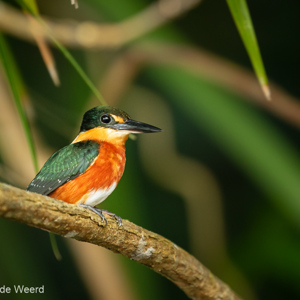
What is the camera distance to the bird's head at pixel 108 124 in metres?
1.86

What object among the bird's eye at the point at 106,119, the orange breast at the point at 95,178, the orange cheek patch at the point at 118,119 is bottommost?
the orange breast at the point at 95,178

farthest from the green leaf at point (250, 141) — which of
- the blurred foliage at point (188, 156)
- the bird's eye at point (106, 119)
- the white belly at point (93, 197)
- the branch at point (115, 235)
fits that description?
the white belly at point (93, 197)

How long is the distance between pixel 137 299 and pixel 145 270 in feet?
0.51

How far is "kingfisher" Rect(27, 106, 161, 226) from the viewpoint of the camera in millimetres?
1736

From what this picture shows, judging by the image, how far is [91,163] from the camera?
1.80m

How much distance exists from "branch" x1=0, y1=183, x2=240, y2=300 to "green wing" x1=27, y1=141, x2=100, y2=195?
284 millimetres

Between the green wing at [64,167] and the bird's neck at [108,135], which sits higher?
the bird's neck at [108,135]

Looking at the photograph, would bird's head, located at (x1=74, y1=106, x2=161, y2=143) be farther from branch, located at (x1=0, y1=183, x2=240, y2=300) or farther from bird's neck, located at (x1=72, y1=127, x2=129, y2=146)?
branch, located at (x1=0, y1=183, x2=240, y2=300)

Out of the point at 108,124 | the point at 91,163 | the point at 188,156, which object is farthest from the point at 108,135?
the point at 188,156

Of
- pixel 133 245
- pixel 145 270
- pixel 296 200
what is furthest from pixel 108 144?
pixel 145 270

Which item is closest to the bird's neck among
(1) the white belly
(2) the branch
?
(1) the white belly

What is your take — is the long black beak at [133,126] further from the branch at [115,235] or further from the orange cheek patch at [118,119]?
the branch at [115,235]

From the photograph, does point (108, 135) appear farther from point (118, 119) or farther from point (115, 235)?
point (115, 235)

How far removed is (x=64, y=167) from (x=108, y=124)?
22 cm
